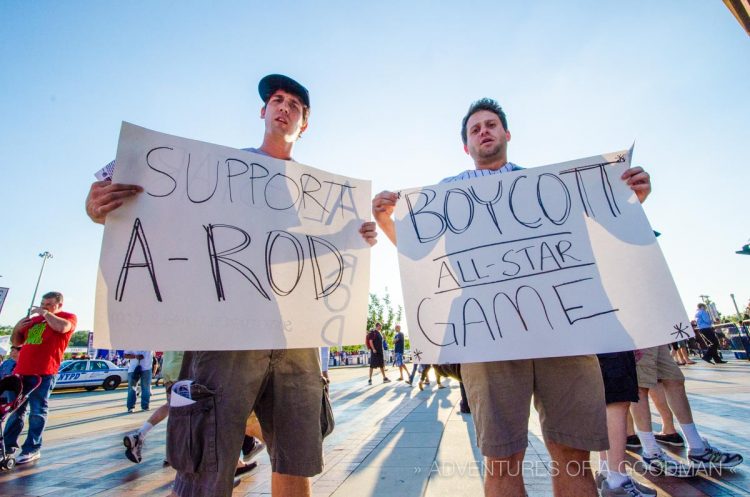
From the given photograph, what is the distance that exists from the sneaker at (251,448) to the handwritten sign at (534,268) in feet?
7.36

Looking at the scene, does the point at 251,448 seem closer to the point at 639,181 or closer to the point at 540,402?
the point at 540,402

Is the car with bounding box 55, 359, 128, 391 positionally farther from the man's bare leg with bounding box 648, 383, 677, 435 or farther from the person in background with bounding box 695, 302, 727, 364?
the person in background with bounding box 695, 302, 727, 364

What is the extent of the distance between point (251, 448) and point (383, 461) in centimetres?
114

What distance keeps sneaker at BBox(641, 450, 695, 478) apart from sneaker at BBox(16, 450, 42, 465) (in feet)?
19.0

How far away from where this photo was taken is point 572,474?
4.98 feet

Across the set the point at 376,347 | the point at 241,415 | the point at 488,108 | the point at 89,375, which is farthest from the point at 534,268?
the point at 89,375

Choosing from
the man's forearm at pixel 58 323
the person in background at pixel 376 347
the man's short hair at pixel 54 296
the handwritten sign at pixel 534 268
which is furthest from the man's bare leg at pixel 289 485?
the person in background at pixel 376 347

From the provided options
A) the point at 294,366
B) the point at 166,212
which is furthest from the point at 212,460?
the point at 166,212

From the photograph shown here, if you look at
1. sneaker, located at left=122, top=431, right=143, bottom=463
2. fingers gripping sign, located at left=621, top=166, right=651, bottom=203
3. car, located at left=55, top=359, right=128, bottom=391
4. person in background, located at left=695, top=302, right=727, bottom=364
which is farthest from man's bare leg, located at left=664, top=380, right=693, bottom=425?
car, located at left=55, top=359, right=128, bottom=391

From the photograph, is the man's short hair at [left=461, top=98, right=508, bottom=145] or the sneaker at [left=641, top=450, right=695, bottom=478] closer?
the man's short hair at [left=461, top=98, right=508, bottom=145]

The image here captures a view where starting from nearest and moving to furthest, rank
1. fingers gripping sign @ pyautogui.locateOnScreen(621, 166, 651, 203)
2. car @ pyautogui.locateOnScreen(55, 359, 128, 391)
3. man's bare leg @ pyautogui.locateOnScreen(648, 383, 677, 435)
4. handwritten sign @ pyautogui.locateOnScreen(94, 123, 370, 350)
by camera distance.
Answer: handwritten sign @ pyautogui.locateOnScreen(94, 123, 370, 350) → fingers gripping sign @ pyautogui.locateOnScreen(621, 166, 651, 203) → man's bare leg @ pyautogui.locateOnScreen(648, 383, 677, 435) → car @ pyautogui.locateOnScreen(55, 359, 128, 391)

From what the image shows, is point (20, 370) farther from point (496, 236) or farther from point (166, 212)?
point (496, 236)

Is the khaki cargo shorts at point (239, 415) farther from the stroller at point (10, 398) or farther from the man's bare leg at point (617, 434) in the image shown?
the stroller at point (10, 398)

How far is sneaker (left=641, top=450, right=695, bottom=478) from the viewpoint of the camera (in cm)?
269
